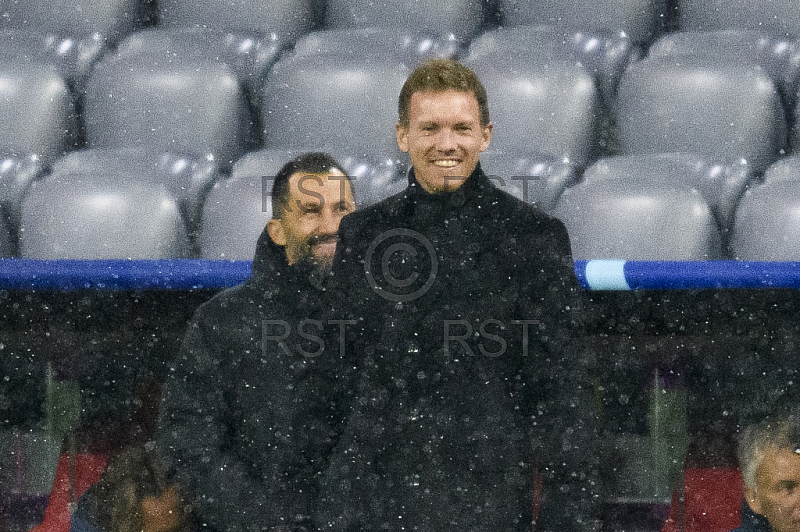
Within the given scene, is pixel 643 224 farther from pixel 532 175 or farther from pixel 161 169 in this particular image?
pixel 161 169

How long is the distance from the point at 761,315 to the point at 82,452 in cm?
47

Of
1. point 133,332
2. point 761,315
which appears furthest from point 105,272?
point 761,315

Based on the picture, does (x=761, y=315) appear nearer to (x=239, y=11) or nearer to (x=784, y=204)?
(x=784, y=204)

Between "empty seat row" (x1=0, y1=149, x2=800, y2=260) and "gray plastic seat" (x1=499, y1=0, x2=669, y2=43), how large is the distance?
22cm

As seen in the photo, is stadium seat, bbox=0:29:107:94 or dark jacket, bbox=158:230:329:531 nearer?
dark jacket, bbox=158:230:329:531

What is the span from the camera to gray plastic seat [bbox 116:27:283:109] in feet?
3.78

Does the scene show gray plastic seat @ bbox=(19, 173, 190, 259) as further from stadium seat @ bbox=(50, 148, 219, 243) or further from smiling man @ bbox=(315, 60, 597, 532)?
smiling man @ bbox=(315, 60, 597, 532)

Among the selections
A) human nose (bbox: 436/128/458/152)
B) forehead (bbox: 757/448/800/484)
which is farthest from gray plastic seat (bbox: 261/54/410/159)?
forehead (bbox: 757/448/800/484)

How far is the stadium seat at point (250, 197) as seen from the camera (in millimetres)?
931

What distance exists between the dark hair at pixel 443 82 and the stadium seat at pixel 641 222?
19cm

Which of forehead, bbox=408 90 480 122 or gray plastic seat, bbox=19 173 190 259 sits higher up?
forehead, bbox=408 90 480 122

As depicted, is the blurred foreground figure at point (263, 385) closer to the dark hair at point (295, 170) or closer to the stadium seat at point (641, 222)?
the dark hair at point (295, 170)

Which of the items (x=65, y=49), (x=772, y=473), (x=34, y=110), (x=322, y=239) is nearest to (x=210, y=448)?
(x=322, y=239)

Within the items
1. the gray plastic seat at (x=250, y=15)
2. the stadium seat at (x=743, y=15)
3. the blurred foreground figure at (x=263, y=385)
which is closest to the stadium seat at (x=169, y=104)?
the gray plastic seat at (x=250, y=15)
